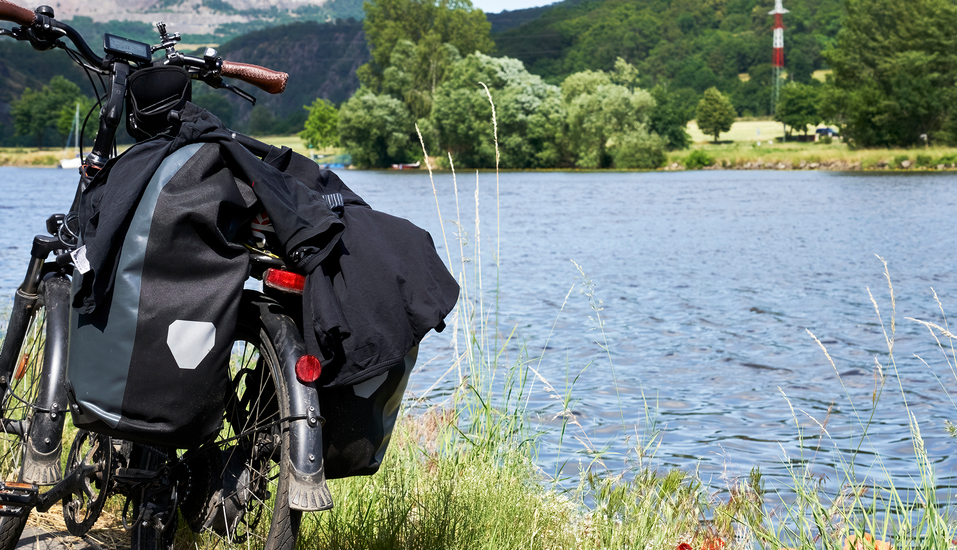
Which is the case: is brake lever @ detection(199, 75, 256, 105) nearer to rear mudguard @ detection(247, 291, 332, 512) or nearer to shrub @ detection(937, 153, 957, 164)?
rear mudguard @ detection(247, 291, 332, 512)

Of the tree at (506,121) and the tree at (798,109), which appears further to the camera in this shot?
the tree at (798,109)

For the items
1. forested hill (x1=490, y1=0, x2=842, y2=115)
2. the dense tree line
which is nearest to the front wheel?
the dense tree line

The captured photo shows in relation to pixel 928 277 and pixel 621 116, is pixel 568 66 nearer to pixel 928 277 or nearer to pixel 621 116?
pixel 621 116

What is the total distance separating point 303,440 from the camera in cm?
206

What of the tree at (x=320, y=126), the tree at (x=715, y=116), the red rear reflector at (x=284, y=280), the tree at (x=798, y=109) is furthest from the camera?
the tree at (x=320, y=126)

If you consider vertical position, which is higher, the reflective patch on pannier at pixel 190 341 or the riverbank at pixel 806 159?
the reflective patch on pannier at pixel 190 341

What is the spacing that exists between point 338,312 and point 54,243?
121cm

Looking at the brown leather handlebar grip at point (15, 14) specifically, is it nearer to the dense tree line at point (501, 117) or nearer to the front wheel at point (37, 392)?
the front wheel at point (37, 392)

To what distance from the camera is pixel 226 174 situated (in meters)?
2.05

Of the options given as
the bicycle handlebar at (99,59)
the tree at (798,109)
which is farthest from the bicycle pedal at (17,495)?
the tree at (798,109)

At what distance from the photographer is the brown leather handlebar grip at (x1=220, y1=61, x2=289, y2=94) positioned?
286cm

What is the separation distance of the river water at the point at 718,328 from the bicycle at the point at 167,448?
4.82 feet

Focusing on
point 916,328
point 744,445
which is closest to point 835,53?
point 916,328

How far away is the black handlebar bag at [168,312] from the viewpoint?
1.98 metres
